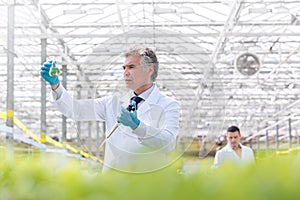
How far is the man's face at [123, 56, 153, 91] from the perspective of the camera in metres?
2.60

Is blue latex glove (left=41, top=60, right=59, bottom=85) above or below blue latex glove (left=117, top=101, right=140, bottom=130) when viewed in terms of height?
above

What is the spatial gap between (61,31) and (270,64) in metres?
7.59

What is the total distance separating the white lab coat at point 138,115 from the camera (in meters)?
2.41

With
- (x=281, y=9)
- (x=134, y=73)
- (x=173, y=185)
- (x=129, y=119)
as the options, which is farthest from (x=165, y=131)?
(x=281, y=9)

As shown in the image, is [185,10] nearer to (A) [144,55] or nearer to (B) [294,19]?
(B) [294,19]

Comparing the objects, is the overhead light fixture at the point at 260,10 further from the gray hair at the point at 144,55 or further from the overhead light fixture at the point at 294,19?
the gray hair at the point at 144,55

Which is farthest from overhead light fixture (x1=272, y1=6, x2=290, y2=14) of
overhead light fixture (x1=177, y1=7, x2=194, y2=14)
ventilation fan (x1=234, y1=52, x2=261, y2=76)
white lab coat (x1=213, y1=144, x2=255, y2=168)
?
white lab coat (x1=213, y1=144, x2=255, y2=168)

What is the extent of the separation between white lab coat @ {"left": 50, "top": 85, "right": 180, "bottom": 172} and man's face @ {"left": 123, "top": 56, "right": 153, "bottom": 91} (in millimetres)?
84

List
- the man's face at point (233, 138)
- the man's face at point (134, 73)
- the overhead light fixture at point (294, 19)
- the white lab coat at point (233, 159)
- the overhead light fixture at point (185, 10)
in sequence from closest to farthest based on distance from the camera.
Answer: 1. the white lab coat at point (233, 159)
2. the man's face at point (134, 73)
3. the man's face at point (233, 138)
4. the overhead light fixture at point (185, 10)
5. the overhead light fixture at point (294, 19)

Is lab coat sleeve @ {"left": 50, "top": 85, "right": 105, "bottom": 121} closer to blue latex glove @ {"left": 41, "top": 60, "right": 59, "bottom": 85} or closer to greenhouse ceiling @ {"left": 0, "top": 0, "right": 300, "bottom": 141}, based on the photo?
blue latex glove @ {"left": 41, "top": 60, "right": 59, "bottom": 85}

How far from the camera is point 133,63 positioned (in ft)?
8.58

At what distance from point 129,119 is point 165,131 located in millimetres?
155

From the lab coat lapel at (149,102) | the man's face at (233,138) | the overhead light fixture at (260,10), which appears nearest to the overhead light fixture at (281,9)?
the overhead light fixture at (260,10)

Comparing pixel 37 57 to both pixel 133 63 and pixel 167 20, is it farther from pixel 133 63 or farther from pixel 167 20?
pixel 133 63
